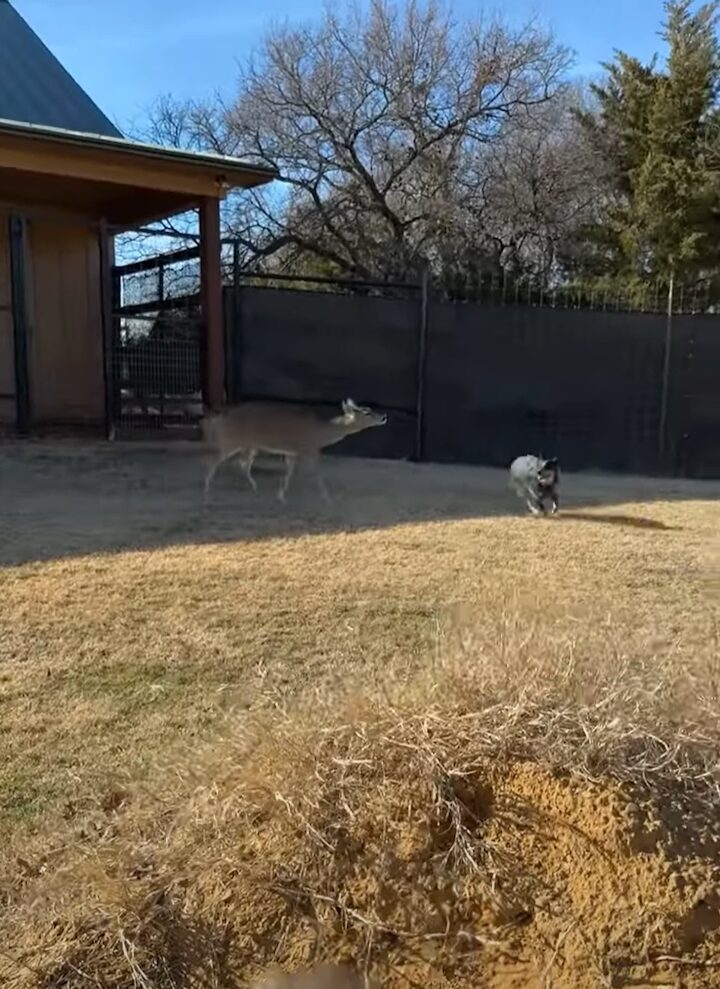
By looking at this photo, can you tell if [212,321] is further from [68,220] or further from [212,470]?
[212,470]

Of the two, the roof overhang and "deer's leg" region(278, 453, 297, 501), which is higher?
the roof overhang

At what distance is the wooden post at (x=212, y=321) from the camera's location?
1038cm

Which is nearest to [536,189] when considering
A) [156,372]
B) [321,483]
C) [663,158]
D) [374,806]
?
[663,158]

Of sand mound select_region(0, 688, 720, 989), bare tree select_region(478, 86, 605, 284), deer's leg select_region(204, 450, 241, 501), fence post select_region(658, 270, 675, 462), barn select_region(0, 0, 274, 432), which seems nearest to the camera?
sand mound select_region(0, 688, 720, 989)

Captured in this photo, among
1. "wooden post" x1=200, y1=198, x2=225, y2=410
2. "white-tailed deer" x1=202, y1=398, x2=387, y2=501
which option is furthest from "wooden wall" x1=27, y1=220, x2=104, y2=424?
"white-tailed deer" x1=202, y1=398, x2=387, y2=501

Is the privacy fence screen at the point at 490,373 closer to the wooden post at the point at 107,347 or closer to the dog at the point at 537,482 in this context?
the wooden post at the point at 107,347

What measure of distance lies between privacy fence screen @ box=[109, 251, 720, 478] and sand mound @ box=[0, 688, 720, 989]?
7.73m

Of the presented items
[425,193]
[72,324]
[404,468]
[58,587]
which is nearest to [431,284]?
[404,468]

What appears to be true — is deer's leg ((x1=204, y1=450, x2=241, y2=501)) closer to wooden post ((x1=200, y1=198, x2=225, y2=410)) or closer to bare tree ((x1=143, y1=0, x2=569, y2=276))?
wooden post ((x1=200, y1=198, x2=225, y2=410))

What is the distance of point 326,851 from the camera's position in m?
2.91

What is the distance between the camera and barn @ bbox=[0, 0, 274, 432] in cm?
1005

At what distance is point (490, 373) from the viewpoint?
10.7m

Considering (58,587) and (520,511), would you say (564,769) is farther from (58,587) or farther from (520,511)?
(520,511)

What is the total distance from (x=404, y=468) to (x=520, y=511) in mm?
2314
